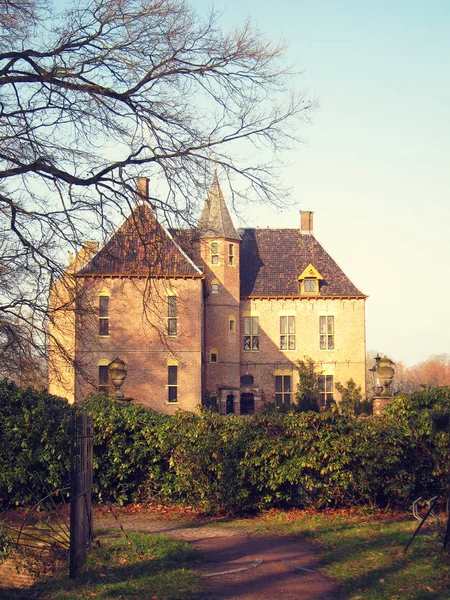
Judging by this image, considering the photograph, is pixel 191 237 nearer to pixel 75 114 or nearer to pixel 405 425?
pixel 75 114

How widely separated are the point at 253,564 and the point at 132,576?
162 cm

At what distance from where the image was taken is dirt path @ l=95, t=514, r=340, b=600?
7.96m

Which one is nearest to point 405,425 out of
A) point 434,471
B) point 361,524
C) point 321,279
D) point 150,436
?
point 434,471

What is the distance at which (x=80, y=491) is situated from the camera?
898 centimetres

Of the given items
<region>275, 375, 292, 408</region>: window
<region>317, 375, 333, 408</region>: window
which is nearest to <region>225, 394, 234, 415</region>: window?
<region>275, 375, 292, 408</region>: window

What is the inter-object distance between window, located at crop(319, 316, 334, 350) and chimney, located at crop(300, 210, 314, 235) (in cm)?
657

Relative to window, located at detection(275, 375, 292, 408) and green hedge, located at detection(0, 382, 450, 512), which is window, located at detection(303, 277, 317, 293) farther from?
→ green hedge, located at detection(0, 382, 450, 512)

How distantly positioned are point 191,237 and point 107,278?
93.2 ft

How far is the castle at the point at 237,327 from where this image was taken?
41.1 metres

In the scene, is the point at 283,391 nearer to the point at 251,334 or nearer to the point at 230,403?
the point at 230,403

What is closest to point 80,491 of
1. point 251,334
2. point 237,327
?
point 237,327

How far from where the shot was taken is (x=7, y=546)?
32.4 ft

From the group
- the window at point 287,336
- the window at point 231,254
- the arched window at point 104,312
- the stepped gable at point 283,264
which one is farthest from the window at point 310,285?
the arched window at point 104,312

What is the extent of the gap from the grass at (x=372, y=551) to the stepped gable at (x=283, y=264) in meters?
35.2
